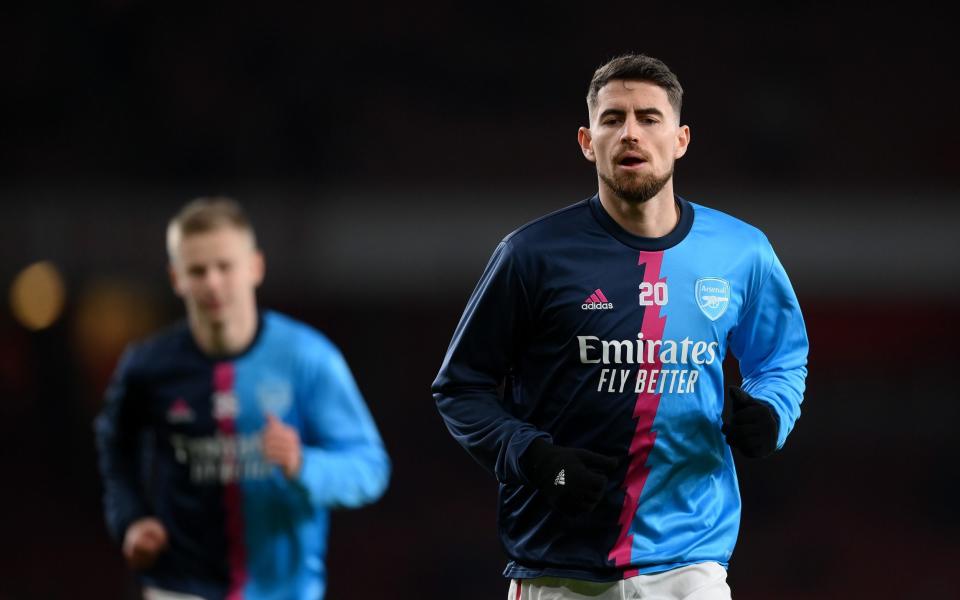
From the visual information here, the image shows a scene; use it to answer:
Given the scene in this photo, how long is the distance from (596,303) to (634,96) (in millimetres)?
570

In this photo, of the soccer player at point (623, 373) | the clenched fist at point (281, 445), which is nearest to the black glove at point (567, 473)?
the soccer player at point (623, 373)

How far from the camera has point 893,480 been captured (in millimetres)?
13320

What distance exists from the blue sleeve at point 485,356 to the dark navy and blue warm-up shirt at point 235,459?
1.57m

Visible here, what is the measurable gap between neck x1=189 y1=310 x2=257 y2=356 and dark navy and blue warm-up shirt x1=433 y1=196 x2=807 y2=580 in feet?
6.28

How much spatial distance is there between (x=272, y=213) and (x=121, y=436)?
8.69 m

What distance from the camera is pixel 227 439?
16.9 ft

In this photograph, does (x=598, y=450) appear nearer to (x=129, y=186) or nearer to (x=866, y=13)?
(x=129, y=186)

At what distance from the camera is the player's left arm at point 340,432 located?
507cm

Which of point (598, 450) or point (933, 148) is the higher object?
point (933, 148)

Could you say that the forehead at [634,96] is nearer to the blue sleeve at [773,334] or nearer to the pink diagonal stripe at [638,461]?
the blue sleeve at [773,334]

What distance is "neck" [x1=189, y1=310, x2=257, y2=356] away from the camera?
5.27 m

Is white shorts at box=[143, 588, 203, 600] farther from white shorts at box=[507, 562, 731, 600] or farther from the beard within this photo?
the beard

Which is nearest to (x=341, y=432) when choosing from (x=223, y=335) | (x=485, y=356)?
(x=223, y=335)

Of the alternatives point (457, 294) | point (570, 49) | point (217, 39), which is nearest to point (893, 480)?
point (457, 294)
